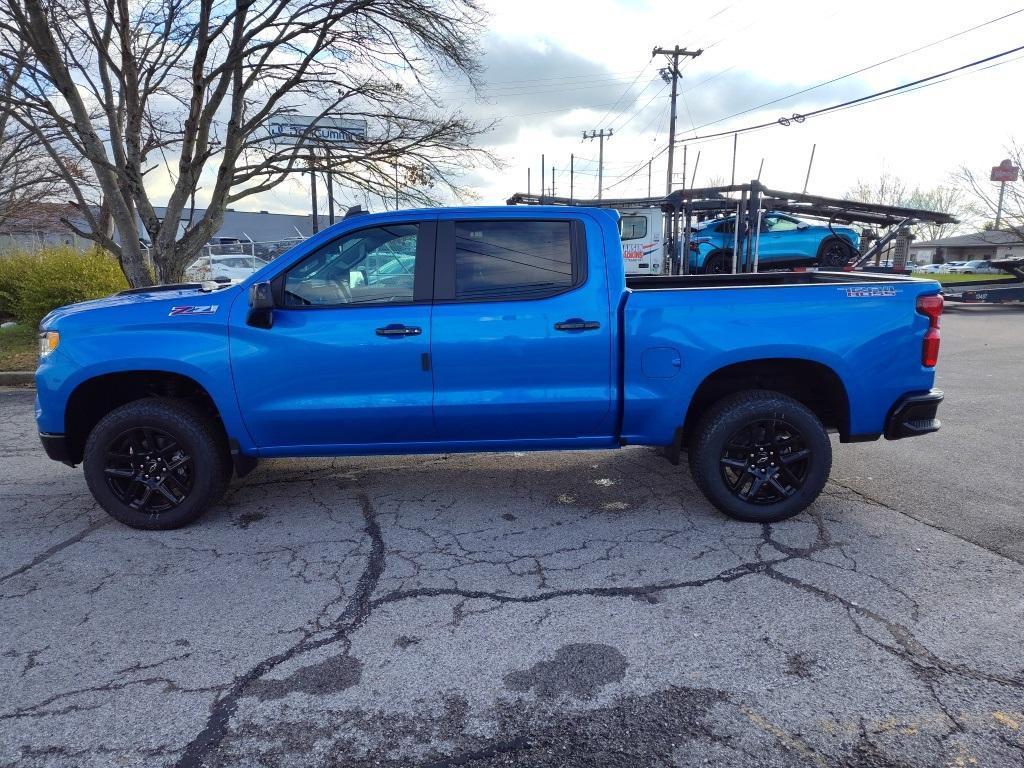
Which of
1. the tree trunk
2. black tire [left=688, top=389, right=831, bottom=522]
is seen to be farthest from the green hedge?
black tire [left=688, top=389, right=831, bottom=522]

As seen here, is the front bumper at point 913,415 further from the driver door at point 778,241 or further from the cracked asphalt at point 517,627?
the driver door at point 778,241

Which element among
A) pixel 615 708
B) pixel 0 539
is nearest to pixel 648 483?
pixel 615 708

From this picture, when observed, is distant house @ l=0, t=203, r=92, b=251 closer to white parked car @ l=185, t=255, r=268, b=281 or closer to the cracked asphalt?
white parked car @ l=185, t=255, r=268, b=281

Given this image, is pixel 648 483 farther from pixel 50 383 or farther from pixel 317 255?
pixel 50 383

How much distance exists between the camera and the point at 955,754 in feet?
7.29

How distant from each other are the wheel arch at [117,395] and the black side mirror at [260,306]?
0.51m

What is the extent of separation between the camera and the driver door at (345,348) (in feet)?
12.9

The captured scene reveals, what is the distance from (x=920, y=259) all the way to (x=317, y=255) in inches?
4022

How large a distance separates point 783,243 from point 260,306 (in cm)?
1579

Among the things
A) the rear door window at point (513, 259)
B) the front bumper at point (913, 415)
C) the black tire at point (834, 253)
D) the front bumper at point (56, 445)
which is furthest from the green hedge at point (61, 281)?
the black tire at point (834, 253)

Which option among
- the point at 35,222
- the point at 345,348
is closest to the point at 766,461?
the point at 345,348

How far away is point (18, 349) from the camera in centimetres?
1109

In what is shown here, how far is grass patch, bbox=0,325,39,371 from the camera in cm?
1006

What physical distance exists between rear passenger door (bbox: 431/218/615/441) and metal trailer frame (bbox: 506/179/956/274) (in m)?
12.1
